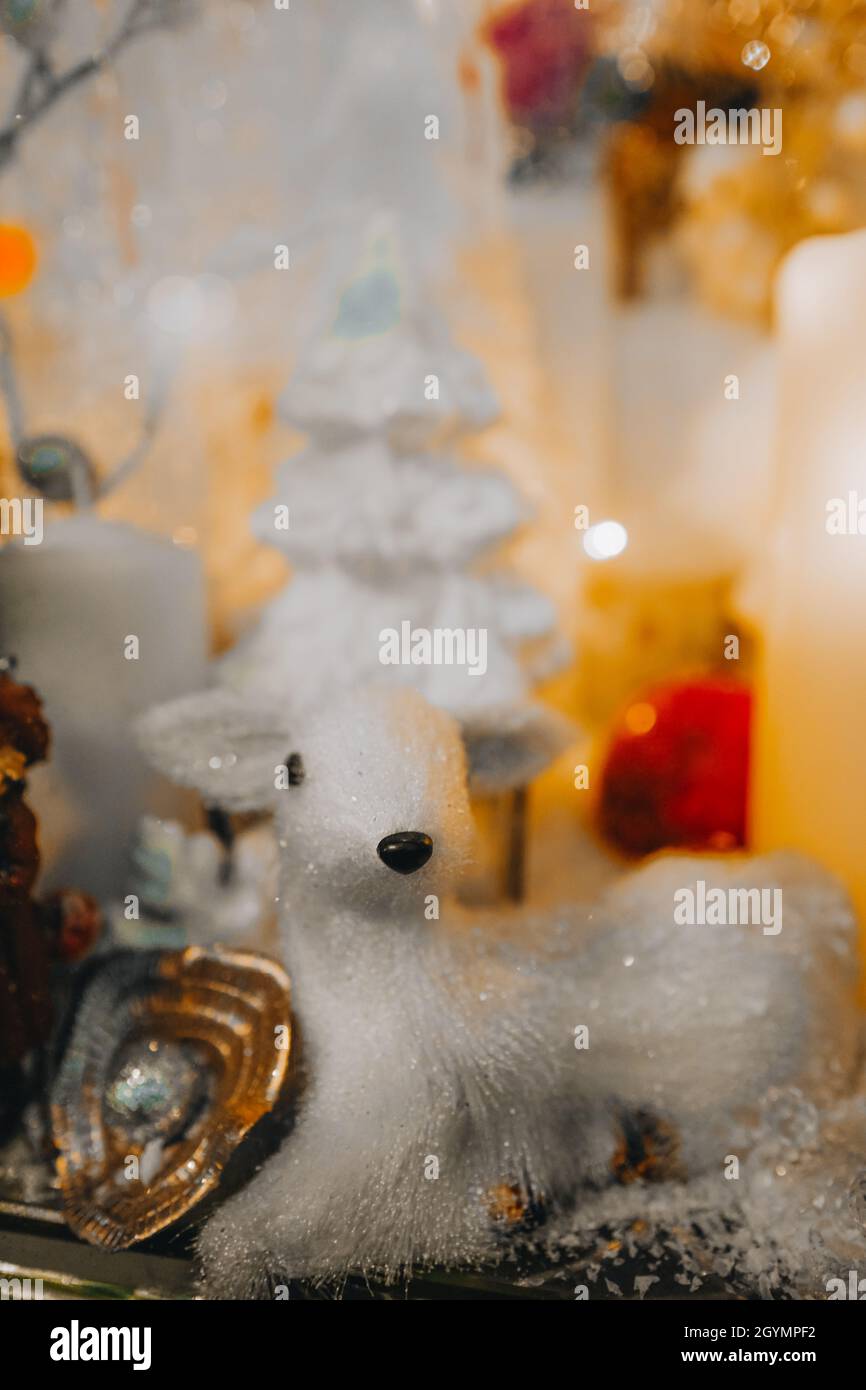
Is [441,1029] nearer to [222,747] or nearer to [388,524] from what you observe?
[222,747]

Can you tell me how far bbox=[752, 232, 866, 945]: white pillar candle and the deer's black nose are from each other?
1.20 feet

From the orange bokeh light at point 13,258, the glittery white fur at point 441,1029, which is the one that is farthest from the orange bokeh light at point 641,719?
the orange bokeh light at point 13,258

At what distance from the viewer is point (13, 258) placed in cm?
86

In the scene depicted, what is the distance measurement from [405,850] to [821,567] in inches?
17.5

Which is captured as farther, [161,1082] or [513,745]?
[513,745]

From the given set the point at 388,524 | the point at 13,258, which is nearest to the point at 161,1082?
the point at 388,524


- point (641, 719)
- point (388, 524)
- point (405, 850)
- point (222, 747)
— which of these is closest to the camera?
point (405, 850)

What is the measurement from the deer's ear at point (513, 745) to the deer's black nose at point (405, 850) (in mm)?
156

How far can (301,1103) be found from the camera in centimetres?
58

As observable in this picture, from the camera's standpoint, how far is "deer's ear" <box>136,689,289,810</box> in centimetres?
64

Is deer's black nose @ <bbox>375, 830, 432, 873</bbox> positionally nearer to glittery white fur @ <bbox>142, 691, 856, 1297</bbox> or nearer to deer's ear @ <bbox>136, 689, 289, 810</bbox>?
glittery white fur @ <bbox>142, 691, 856, 1297</bbox>

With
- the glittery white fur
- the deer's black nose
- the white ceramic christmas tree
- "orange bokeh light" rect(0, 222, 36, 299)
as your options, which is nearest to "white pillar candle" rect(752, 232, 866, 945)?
the glittery white fur

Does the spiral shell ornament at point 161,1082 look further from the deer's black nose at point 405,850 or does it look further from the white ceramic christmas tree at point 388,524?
the white ceramic christmas tree at point 388,524

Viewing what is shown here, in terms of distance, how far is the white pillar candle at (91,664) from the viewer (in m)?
0.71
